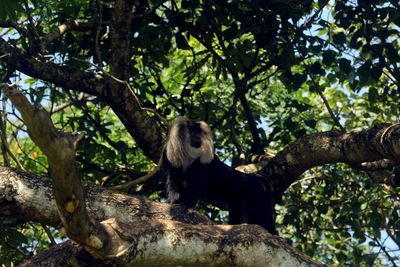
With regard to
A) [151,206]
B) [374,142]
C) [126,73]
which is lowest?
[151,206]

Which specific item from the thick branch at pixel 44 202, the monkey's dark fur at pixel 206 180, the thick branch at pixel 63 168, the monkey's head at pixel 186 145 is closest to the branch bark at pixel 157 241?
the thick branch at pixel 44 202

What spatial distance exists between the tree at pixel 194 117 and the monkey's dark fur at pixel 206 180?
156mm

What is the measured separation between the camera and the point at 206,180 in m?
5.43

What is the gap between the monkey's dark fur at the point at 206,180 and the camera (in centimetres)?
533

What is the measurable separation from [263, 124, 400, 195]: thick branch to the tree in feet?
0.04

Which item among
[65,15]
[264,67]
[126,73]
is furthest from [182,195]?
[65,15]

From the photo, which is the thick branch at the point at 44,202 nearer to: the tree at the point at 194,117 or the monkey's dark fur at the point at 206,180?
the tree at the point at 194,117

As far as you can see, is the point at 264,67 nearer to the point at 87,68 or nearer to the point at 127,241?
the point at 87,68

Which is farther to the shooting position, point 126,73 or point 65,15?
point 65,15

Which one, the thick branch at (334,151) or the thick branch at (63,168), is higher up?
the thick branch at (334,151)

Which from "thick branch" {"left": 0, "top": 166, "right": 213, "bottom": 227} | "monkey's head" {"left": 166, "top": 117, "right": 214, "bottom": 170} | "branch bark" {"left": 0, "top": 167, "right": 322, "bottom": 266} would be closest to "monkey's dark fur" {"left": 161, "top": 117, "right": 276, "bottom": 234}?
"monkey's head" {"left": 166, "top": 117, "right": 214, "bottom": 170}

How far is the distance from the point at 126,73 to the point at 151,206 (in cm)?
148

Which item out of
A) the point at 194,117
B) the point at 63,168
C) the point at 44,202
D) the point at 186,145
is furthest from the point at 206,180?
the point at 63,168

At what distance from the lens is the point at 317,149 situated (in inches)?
193
